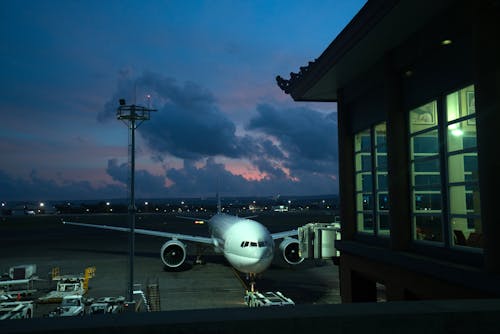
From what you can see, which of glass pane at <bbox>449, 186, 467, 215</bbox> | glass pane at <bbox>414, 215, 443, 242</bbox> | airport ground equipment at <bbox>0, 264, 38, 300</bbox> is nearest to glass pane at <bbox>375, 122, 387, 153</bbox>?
glass pane at <bbox>414, 215, 443, 242</bbox>

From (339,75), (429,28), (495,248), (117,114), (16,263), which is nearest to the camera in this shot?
(495,248)

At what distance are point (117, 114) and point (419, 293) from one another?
16318mm

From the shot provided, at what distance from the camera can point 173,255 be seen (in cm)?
3606

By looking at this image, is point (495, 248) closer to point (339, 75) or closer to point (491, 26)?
point (491, 26)

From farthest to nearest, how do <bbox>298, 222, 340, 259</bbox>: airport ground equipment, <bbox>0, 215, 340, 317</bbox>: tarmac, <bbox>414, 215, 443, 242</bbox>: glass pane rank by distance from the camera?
<bbox>0, 215, 340, 317</bbox>: tarmac < <bbox>298, 222, 340, 259</bbox>: airport ground equipment < <bbox>414, 215, 443, 242</bbox>: glass pane

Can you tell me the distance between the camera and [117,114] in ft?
69.7

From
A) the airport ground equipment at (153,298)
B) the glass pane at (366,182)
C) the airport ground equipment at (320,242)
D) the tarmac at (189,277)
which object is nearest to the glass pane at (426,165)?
the glass pane at (366,182)

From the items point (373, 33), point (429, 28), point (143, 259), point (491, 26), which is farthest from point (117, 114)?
point (143, 259)

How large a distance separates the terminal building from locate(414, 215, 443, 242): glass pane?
3cm

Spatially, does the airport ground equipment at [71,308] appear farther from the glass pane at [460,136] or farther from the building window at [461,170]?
the glass pane at [460,136]

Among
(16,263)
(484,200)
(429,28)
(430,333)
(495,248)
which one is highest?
(429,28)

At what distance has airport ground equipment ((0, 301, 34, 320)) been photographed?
19.5 meters

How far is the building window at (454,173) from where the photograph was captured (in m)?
9.89

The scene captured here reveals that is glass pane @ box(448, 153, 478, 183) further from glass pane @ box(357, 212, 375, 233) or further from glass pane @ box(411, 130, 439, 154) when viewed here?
glass pane @ box(357, 212, 375, 233)
